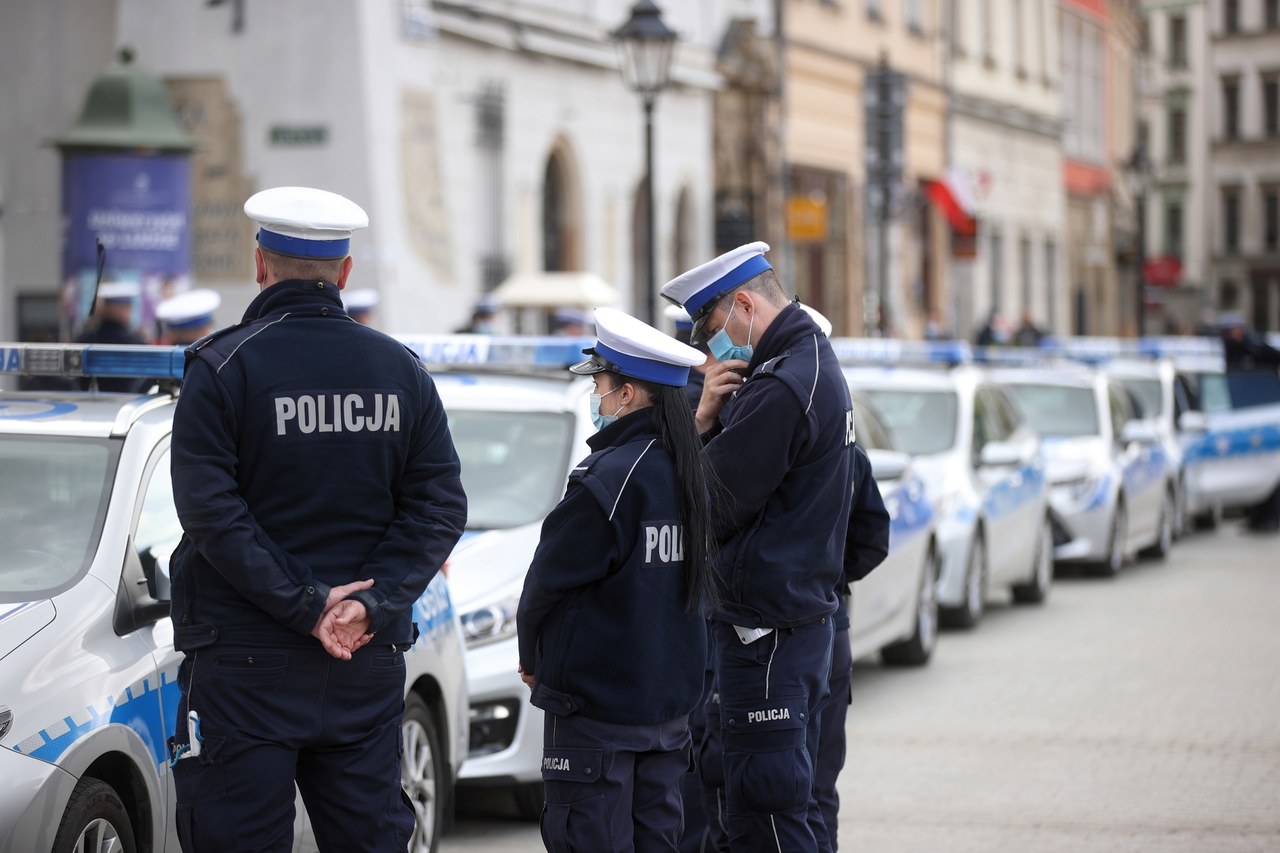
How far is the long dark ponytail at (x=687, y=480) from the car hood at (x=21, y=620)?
161 centimetres

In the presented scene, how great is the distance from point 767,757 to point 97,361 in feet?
7.80

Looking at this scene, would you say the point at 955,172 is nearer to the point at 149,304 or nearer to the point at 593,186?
the point at 593,186

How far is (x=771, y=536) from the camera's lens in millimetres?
6102

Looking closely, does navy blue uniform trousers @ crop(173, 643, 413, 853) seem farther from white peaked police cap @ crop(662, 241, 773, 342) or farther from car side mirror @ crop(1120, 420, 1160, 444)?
car side mirror @ crop(1120, 420, 1160, 444)

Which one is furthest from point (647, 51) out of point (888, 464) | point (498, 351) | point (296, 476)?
point (296, 476)

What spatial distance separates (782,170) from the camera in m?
34.4

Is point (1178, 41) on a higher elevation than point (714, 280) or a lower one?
higher

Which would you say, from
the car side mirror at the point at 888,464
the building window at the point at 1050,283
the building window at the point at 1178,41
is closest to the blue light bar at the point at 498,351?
the car side mirror at the point at 888,464

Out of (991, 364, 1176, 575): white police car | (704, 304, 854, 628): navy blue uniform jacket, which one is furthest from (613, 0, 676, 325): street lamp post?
(704, 304, 854, 628): navy blue uniform jacket

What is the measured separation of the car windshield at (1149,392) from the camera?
21.3 meters

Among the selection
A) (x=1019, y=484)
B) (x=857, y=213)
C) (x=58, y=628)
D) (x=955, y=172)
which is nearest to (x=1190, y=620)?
(x=1019, y=484)

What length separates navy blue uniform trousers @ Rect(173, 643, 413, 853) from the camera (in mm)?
5043

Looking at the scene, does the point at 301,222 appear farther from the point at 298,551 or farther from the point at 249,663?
the point at 249,663

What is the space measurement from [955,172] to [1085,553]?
25898 mm
